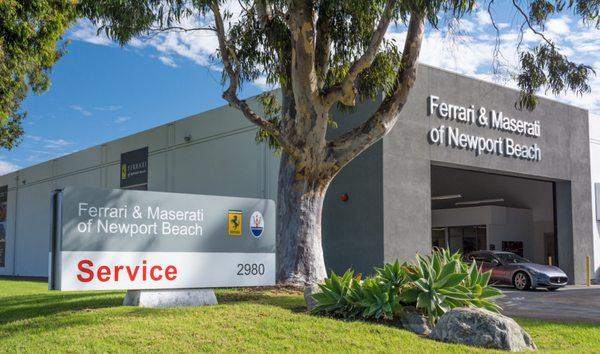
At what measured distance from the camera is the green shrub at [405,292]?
34.1 ft

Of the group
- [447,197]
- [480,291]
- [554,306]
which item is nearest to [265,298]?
[480,291]

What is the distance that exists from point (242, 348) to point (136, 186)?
24134mm

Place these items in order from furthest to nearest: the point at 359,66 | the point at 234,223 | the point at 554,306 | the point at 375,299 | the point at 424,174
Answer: the point at 424,174, the point at 554,306, the point at 359,66, the point at 234,223, the point at 375,299

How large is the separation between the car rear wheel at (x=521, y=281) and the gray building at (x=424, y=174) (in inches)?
133

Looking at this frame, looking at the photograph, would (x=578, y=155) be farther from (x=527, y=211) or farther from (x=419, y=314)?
(x=419, y=314)

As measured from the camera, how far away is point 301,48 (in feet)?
46.1

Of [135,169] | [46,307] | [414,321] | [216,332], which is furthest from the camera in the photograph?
[135,169]

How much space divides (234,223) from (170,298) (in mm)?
1697

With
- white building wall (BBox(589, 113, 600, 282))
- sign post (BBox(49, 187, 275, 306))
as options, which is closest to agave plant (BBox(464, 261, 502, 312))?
sign post (BBox(49, 187, 275, 306))

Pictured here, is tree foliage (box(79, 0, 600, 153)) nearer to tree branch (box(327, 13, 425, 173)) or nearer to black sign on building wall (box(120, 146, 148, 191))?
tree branch (box(327, 13, 425, 173))

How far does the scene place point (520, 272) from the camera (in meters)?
22.6

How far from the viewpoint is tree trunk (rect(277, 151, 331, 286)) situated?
1437 cm

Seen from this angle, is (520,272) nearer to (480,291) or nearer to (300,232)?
(300,232)

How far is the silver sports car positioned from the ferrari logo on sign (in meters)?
12.0
